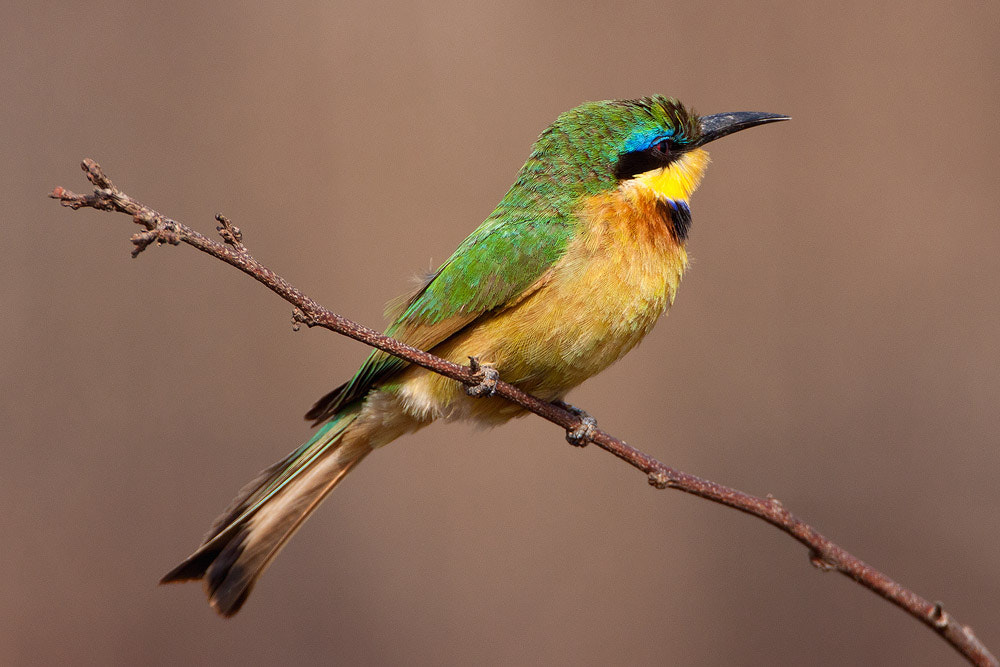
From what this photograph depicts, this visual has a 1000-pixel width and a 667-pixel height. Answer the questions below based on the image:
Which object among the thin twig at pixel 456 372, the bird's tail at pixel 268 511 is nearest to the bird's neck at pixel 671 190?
the thin twig at pixel 456 372

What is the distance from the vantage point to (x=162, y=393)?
13.1ft

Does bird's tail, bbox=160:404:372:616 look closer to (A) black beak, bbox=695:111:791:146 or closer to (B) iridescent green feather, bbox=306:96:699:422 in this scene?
(B) iridescent green feather, bbox=306:96:699:422

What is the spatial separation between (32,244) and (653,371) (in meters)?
2.76

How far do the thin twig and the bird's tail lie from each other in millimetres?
889

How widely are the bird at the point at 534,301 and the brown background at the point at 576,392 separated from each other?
1304 millimetres

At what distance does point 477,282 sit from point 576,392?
5.87ft

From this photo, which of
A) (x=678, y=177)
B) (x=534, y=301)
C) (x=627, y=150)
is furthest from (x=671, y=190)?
(x=534, y=301)

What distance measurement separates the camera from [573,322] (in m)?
2.41

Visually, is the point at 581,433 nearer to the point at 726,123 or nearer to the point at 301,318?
the point at 301,318

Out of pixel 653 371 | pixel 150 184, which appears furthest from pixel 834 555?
pixel 150 184

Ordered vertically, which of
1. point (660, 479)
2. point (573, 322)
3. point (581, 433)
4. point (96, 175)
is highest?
point (96, 175)

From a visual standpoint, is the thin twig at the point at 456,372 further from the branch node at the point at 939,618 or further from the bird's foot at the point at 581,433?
the bird's foot at the point at 581,433

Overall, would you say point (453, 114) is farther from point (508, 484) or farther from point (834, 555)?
point (834, 555)

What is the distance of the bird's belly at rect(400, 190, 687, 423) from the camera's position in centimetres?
242
